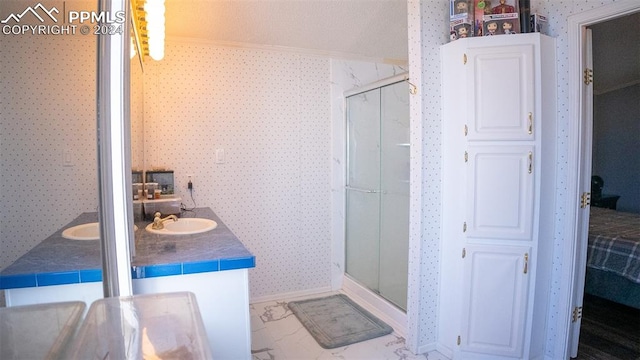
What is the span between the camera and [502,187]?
2.09 metres

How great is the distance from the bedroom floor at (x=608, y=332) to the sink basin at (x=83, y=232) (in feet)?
9.11

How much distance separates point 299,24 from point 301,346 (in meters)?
2.45

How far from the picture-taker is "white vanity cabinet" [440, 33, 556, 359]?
204 cm

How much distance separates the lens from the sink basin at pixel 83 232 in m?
0.76

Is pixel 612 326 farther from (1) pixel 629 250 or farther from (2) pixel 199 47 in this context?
(2) pixel 199 47

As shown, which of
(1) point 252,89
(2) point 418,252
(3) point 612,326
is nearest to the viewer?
(2) point 418,252

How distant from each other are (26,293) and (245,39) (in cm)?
279

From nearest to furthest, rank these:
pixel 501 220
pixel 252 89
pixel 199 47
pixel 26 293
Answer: pixel 26 293 → pixel 501 220 → pixel 199 47 → pixel 252 89

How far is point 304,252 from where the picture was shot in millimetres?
3426

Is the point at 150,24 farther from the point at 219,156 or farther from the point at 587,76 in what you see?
→ the point at 587,76

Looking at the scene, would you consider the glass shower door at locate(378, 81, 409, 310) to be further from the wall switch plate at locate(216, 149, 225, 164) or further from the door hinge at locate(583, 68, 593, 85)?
the wall switch plate at locate(216, 149, 225, 164)

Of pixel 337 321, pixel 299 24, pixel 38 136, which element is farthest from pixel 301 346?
A: pixel 299 24

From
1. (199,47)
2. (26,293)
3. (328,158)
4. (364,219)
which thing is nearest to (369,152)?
(328,158)

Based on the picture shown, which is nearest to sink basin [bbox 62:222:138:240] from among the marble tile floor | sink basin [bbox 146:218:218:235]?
sink basin [bbox 146:218:218:235]
